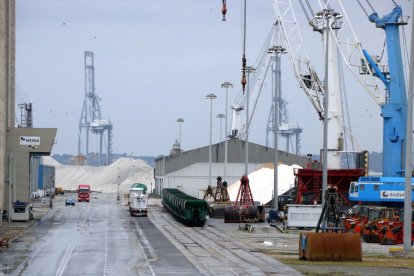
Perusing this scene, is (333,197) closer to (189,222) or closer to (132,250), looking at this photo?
(132,250)

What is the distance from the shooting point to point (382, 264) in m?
48.2

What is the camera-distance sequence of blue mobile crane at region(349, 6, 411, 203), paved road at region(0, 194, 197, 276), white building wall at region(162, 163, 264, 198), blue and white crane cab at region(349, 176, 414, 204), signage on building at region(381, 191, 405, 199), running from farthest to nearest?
white building wall at region(162, 163, 264, 198) → blue mobile crane at region(349, 6, 411, 203) → blue and white crane cab at region(349, 176, 414, 204) → signage on building at region(381, 191, 405, 199) → paved road at region(0, 194, 197, 276)

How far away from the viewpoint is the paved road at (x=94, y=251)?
4412 cm

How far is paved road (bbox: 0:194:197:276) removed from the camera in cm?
4412

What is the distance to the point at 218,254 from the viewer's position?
5406 centimetres

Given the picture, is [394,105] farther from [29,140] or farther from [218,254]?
[218,254]

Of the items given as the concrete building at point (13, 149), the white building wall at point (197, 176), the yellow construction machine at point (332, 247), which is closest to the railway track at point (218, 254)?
the yellow construction machine at point (332, 247)

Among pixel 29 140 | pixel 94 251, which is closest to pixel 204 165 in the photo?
pixel 29 140

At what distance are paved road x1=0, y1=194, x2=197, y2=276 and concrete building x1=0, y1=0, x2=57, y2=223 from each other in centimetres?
630

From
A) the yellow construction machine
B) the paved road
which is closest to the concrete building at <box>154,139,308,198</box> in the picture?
the paved road

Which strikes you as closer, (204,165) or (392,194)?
(392,194)

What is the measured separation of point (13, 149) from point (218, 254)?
5367cm

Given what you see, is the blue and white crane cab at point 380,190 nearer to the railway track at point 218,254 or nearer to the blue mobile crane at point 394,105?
the blue mobile crane at point 394,105

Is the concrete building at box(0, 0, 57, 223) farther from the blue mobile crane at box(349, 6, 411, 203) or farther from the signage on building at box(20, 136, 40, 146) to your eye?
the blue mobile crane at box(349, 6, 411, 203)
